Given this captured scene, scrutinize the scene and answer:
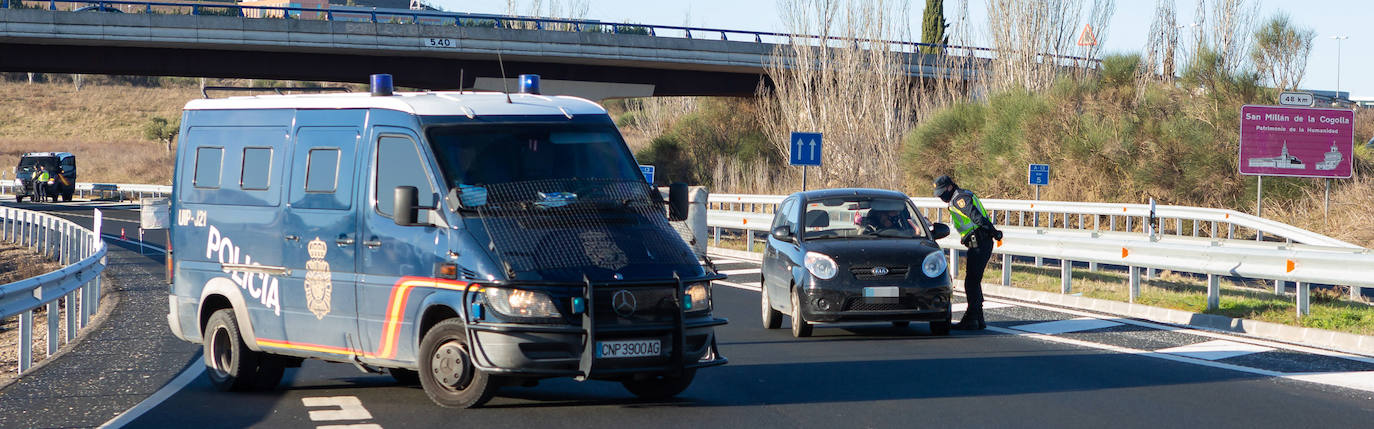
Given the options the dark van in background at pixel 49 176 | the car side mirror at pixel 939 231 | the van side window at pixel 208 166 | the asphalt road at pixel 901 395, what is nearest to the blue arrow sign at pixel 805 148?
the car side mirror at pixel 939 231

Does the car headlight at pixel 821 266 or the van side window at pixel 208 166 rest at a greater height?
the van side window at pixel 208 166

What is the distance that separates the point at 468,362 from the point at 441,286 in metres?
0.50

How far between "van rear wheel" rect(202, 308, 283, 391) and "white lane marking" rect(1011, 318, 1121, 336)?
7270 millimetres

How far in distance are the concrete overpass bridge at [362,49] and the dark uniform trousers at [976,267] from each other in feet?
99.2

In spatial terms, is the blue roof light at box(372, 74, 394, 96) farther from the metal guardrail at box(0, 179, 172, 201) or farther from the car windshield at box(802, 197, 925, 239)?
the metal guardrail at box(0, 179, 172, 201)

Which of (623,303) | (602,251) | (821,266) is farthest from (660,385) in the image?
(821,266)

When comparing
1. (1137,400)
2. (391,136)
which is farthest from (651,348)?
(1137,400)

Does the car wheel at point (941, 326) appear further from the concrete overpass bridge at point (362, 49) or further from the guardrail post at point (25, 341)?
the concrete overpass bridge at point (362, 49)

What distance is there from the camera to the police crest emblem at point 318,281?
9461 millimetres

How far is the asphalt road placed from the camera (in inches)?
341

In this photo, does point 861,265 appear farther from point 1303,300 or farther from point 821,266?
point 1303,300

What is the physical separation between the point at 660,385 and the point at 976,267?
5.40 m

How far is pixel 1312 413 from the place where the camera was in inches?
347

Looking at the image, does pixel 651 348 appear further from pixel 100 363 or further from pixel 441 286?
pixel 100 363
